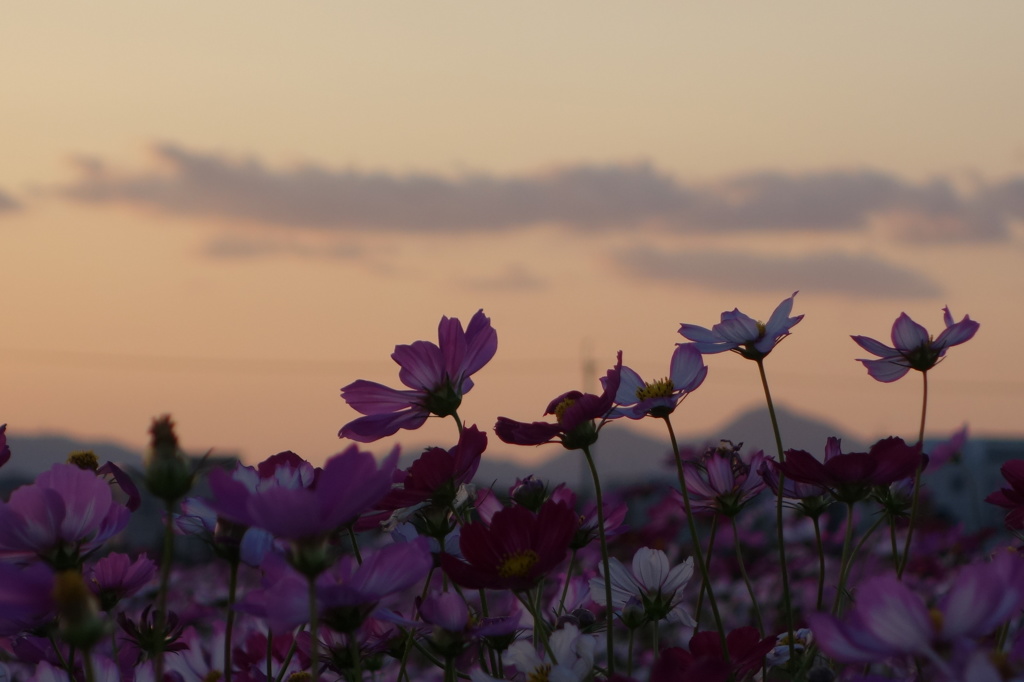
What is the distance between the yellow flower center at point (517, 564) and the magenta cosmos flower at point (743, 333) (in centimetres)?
48

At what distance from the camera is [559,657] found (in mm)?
1146

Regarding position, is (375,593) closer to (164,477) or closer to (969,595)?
(164,477)

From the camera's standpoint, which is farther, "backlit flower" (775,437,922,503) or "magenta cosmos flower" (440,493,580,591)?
"backlit flower" (775,437,922,503)

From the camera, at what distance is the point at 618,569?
1349mm

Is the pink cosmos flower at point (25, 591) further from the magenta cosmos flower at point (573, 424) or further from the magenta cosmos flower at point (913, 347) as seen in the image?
the magenta cosmos flower at point (913, 347)

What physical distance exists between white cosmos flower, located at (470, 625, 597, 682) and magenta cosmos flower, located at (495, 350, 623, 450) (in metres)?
0.19

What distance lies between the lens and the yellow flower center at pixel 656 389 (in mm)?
Result: 1389

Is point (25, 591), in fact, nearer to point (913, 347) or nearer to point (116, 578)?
point (116, 578)

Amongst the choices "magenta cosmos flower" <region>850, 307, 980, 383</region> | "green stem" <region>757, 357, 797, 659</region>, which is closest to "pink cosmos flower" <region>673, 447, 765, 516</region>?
"green stem" <region>757, 357, 797, 659</region>

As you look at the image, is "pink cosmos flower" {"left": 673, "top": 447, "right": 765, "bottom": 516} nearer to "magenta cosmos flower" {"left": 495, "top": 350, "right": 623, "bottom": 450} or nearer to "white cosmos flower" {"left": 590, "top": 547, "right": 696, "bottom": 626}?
"white cosmos flower" {"left": 590, "top": 547, "right": 696, "bottom": 626}

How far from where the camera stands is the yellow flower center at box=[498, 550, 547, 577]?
1001 millimetres

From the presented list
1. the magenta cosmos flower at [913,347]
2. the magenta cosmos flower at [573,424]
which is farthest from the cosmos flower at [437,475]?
the magenta cosmos flower at [913,347]

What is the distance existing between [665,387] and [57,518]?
72 cm

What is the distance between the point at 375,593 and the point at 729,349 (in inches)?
27.0
